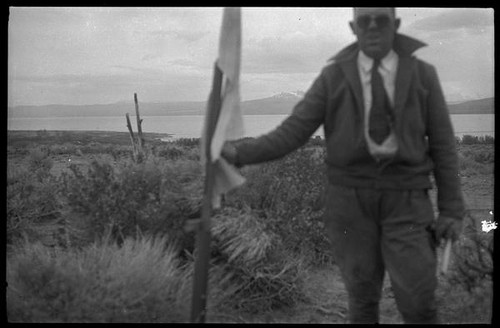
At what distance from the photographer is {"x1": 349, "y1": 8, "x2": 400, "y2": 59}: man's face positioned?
3152 mm

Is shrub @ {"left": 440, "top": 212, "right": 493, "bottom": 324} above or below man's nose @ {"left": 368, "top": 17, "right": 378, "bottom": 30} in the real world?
below

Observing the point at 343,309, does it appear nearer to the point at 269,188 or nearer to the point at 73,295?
the point at 269,188

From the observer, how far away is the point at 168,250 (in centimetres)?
468

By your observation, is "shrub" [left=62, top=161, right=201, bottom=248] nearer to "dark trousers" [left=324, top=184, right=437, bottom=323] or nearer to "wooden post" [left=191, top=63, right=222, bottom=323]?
"wooden post" [left=191, top=63, right=222, bottom=323]

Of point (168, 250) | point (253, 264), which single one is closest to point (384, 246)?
point (253, 264)

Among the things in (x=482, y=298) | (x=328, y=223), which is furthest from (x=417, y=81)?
(x=482, y=298)

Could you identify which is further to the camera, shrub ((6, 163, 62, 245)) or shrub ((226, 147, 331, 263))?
shrub ((6, 163, 62, 245))

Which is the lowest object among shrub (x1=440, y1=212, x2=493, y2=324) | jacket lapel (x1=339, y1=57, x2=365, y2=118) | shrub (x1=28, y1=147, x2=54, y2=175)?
shrub (x1=440, y1=212, x2=493, y2=324)

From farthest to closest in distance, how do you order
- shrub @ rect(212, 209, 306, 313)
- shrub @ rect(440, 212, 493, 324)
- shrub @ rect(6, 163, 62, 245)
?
shrub @ rect(6, 163, 62, 245)
shrub @ rect(212, 209, 306, 313)
shrub @ rect(440, 212, 493, 324)

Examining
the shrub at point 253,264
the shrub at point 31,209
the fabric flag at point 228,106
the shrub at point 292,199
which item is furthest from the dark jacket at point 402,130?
the shrub at point 31,209

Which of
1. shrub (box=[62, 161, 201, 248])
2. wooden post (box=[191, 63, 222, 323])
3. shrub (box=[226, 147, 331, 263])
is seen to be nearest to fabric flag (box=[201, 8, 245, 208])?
wooden post (box=[191, 63, 222, 323])

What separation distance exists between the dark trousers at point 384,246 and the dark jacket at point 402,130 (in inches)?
3.5

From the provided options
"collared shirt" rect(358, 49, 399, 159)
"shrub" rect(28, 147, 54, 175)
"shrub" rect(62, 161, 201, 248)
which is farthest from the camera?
"shrub" rect(28, 147, 54, 175)

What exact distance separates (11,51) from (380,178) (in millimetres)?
3261
